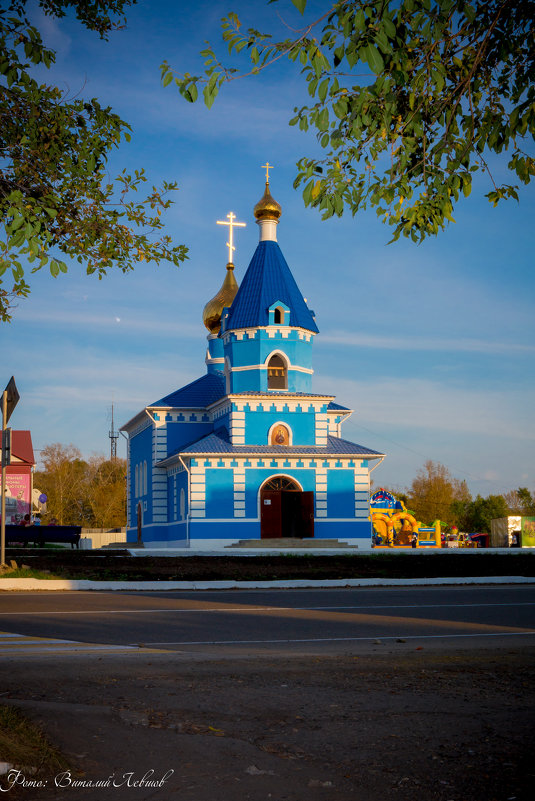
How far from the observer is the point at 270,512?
34688 mm

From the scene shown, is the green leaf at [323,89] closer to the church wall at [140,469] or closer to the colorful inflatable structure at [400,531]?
the church wall at [140,469]

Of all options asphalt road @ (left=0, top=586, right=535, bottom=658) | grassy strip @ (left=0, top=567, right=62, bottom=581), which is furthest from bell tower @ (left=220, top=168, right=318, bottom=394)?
asphalt road @ (left=0, top=586, right=535, bottom=658)

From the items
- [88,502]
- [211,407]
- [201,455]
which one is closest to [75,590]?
[201,455]

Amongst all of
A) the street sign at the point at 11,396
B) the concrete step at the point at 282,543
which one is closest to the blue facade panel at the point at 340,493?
the concrete step at the point at 282,543

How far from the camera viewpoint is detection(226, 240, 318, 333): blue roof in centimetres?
3634

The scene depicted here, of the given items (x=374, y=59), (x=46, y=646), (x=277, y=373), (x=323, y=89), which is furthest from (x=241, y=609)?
(x=277, y=373)

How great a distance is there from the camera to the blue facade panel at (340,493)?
35.4 metres

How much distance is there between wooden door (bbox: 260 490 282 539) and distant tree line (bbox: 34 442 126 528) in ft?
120

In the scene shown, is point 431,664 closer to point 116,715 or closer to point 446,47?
point 116,715

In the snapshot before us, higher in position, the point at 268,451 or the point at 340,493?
the point at 268,451

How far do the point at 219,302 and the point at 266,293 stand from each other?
958 centimetres

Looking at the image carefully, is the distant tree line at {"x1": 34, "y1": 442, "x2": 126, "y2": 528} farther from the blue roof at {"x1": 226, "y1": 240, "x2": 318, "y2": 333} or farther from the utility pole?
the utility pole

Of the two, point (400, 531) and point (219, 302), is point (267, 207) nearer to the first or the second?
point (219, 302)

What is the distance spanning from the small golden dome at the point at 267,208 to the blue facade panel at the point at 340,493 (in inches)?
488
